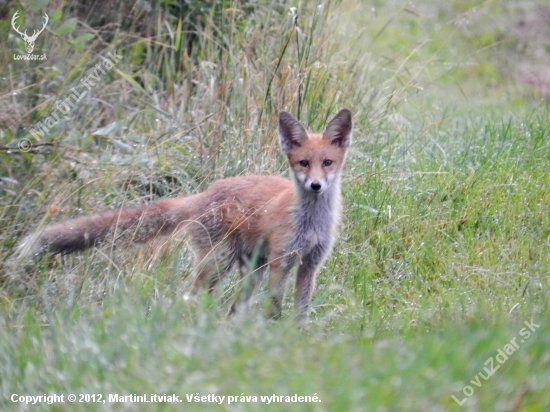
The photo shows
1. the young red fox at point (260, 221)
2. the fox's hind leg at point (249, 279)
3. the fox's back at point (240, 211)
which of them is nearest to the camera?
the fox's hind leg at point (249, 279)

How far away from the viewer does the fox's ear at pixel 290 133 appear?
548 cm

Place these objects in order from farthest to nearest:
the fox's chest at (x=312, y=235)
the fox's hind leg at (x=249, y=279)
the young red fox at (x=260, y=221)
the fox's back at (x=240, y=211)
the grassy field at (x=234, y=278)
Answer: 1. the fox's back at (x=240, y=211)
2. the fox's chest at (x=312, y=235)
3. the young red fox at (x=260, y=221)
4. the fox's hind leg at (x=249, y=279)
5. the grassy field at (x=234, y=278)

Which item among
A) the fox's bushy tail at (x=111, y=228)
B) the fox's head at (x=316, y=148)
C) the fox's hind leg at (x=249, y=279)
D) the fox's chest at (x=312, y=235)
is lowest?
the fox's hind leg at (x=249, y=279)

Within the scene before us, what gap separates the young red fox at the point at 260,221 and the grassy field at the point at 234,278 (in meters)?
0.18

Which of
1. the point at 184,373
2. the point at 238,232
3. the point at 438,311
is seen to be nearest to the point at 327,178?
the point at 238,232

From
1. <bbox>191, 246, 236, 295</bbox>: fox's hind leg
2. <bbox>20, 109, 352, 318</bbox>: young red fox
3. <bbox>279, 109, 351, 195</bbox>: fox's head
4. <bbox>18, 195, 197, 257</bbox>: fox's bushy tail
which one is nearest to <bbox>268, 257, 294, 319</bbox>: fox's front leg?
<bbox>20, 109, 352, 318</bbox>: young red fox

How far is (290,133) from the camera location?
5551mm

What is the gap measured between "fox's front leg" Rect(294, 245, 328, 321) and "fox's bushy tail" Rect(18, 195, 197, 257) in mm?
941

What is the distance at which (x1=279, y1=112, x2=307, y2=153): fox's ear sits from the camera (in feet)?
18.0

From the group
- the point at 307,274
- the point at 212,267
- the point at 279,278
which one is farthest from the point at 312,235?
the point at 212,267

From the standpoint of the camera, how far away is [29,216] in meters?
5.52

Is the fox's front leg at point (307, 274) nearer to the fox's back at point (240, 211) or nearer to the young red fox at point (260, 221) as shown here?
the young red fox at point (260, 221)

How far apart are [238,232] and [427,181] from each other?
6.15 feet

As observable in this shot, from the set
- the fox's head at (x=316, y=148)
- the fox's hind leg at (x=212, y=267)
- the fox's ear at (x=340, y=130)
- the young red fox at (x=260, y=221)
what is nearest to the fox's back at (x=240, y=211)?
the young red fox at (x=260, y=221)
